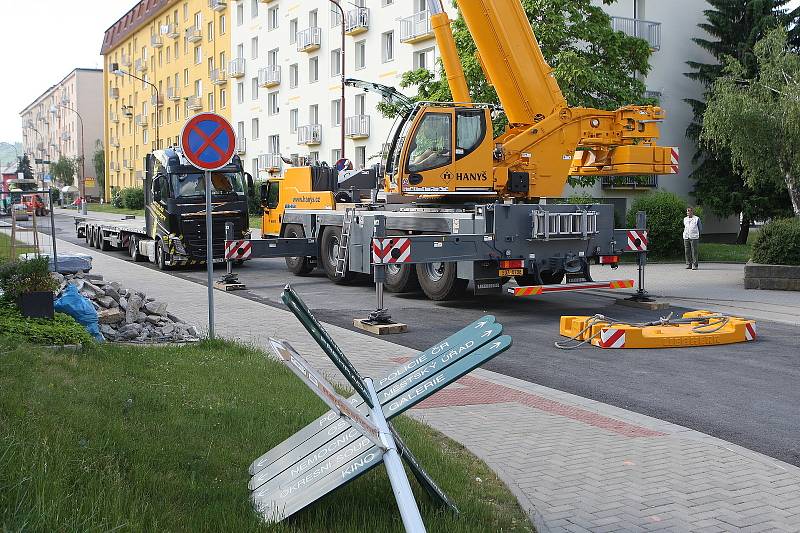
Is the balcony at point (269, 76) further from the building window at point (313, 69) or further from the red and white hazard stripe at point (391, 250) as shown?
the red and white hazard stripe at point (391, 250)

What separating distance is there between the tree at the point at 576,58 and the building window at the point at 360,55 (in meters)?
15.7

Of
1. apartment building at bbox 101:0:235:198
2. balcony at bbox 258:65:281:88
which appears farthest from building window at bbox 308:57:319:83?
apartment building at bbox 101:0:235:198

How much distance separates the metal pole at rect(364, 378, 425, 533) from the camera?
2.82 meters

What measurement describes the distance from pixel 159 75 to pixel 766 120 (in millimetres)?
63942

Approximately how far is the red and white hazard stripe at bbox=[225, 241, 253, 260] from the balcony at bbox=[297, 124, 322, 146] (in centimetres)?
2924

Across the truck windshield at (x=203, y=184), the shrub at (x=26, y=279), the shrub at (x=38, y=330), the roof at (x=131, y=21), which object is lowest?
the shrub at (x=38, y=330)

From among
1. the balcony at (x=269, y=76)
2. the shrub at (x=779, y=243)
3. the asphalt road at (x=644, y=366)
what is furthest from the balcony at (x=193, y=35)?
the shrub at (x=779, y=243)

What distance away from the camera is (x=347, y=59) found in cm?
4419

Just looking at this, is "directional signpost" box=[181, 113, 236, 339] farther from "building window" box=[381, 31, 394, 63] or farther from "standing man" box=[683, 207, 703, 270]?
"building window" box=[381, 31, 394, 63]

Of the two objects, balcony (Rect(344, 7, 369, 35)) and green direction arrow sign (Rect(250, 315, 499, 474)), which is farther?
balcony (Rect(344, 7, 369, 35))

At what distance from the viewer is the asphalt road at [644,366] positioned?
23.7ft

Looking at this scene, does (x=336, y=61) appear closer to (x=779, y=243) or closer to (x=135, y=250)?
(x=135, y=250)

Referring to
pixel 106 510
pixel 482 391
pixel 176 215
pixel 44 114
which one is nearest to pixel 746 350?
pixel 482 391

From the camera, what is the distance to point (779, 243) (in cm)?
1773
